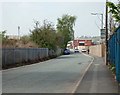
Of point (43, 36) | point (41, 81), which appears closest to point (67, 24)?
point (43, 36)

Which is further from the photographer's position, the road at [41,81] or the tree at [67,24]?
the tree at [67,24]

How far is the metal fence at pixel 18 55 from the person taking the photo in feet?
120

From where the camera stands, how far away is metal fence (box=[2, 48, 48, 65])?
36.6 m

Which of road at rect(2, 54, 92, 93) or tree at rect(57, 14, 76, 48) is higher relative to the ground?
tree at rect(57, 14, 76, 48)

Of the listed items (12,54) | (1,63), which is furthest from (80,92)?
(12,54)

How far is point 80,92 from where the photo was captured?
1435cm

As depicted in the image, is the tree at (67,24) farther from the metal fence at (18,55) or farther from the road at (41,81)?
the road at (41,81)

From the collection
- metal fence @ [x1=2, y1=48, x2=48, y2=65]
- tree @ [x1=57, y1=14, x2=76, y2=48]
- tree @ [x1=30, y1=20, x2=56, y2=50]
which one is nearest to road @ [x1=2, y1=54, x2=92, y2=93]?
metal fence @ [x1=2, y1=48, x2=48, y2=65]

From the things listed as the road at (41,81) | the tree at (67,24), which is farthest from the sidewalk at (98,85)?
the tree at (67,24)

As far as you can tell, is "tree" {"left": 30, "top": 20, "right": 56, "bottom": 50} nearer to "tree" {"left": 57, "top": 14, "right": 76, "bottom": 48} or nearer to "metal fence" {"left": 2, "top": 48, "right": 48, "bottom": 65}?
"metal fence" {"left": 2, "top": 48, "right": 48, "bottom": 65}

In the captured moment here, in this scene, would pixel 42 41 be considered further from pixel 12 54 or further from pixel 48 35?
pixel 12 54

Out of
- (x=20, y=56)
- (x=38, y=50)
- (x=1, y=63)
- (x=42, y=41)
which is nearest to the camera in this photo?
(x=1, y=63)

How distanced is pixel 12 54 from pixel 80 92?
25.4m

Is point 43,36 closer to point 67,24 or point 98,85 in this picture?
point 98,85
